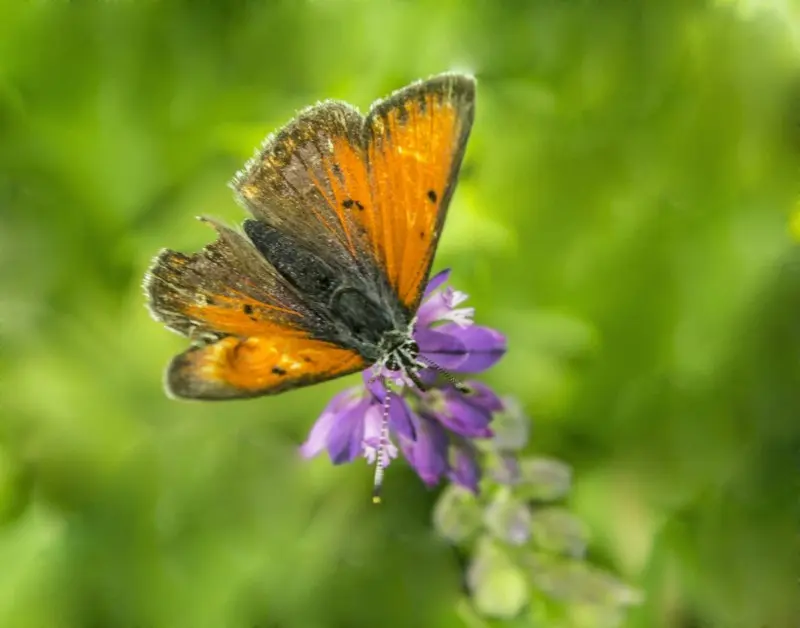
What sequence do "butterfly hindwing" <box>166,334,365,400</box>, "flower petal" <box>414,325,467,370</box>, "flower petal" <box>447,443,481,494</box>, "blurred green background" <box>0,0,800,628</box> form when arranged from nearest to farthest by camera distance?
"butterfly hindwing" <box>166,334,365,400</box> < "flower petal" <box>414,325,467,370</box> < "flower petal" <box>447,443,481,494</box> < "blurred green background" <box>0,0,800,628</box>

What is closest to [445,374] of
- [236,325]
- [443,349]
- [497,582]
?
[443,349]

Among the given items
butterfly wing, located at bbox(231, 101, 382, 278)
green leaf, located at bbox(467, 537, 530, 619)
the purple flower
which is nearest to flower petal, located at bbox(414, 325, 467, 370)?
the purple flower

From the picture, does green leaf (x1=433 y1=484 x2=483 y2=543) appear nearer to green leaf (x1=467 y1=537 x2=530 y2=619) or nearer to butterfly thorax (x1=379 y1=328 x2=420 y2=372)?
green leaf (x1=467 y1=537 x2=530 y2=619)

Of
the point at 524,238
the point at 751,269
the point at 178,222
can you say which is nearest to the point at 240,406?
the point at 178,222

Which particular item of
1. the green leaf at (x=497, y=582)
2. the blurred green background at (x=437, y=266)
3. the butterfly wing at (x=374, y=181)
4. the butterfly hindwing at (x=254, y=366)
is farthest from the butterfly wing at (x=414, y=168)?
the green leaf at (x=497, y=582)

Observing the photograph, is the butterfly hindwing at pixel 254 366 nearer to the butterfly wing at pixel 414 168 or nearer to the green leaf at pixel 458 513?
the butterfly wing at pixel 414 168
